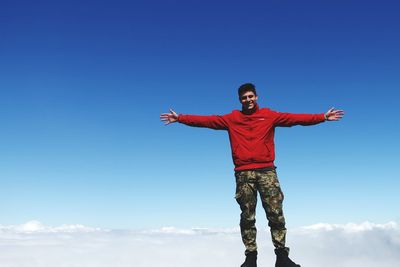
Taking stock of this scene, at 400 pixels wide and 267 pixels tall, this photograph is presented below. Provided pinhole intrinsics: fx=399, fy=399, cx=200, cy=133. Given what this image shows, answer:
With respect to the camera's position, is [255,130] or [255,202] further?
[255,130]

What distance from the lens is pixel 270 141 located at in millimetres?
10500

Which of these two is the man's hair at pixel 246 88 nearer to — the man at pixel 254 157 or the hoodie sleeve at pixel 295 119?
the man at pixel 254 157

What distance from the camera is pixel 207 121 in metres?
10.9

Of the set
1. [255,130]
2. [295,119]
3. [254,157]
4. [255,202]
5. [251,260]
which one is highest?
[295,119]

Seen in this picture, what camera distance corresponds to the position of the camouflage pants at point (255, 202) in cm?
990

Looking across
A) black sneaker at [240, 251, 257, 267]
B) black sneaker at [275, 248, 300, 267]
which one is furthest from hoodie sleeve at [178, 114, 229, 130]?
black sneaker at [275, 248, 300, 267]

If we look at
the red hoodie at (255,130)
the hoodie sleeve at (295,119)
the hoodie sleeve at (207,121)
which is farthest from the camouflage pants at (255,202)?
the hoodie sleeve at (207,121)

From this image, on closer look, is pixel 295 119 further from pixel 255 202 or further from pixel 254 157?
pixel 255 202

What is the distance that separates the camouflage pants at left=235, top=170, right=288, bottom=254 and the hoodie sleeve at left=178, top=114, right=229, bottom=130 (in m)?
1.49

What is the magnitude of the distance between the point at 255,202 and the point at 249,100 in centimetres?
265

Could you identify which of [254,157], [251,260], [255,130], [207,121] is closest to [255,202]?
[254,157]

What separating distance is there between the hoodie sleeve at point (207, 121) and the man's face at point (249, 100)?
61cm

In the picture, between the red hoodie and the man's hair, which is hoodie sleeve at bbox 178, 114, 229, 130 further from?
the man's hair

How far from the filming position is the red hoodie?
10.2 meters
